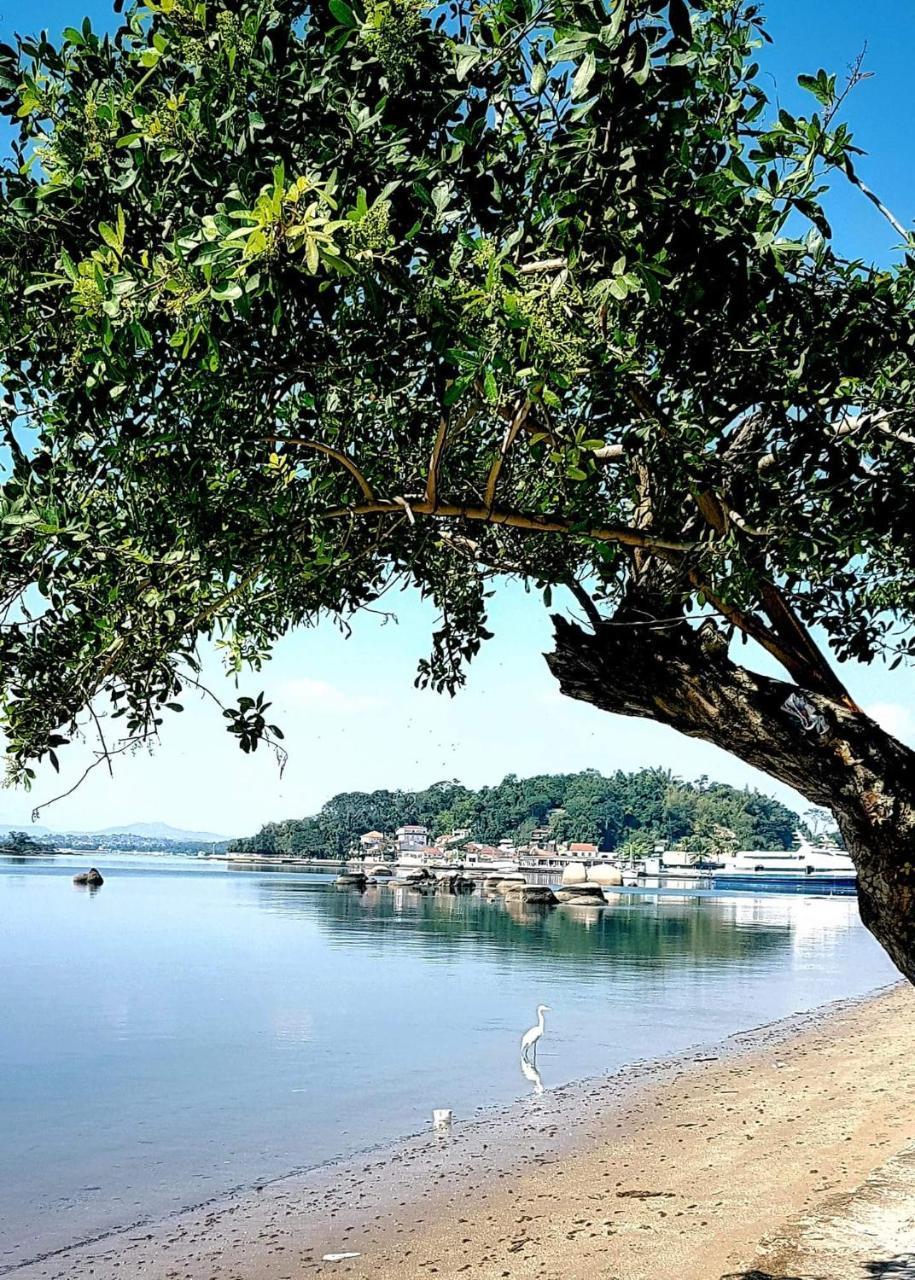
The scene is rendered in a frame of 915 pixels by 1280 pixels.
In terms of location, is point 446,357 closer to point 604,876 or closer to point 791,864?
point 604,876

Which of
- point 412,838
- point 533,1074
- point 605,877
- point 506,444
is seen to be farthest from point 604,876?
point 506,444

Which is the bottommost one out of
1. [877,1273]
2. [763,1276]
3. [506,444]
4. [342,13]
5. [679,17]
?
[763,1276]

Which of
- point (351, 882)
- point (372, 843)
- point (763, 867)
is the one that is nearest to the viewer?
point (351, 882)

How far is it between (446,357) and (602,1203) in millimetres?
11827

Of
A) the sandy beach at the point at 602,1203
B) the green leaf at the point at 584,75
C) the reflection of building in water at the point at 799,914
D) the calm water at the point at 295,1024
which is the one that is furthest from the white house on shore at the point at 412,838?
the green leaf at the point at 584,75

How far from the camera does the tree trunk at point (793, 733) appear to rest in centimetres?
565

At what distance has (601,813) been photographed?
190 metres

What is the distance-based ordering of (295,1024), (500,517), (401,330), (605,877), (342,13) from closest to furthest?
1. (342,13)
2. (401,330)
3. (500,517)
4. (295,1024)
5. (605,877)

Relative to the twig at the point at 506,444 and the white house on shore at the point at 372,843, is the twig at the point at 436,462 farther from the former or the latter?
the white house on shore at the point at 372,843

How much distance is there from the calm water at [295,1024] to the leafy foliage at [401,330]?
427 inches

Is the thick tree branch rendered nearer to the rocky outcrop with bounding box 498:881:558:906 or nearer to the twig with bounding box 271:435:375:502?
the twig with bounding box 271:435:375:502

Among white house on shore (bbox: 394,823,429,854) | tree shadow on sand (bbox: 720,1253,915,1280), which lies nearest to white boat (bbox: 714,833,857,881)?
white house on shore (bbox: 394,823,429,854)

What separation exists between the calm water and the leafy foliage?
10835 mm

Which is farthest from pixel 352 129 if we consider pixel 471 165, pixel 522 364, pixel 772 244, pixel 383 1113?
pixel 383 1113
